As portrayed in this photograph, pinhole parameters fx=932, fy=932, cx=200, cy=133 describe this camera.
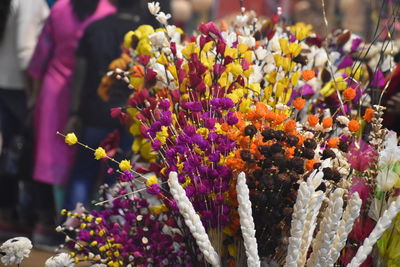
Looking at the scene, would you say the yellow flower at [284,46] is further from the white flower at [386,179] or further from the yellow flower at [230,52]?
the white flower at [386,179]

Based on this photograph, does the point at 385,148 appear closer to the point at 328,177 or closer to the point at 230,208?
the point at 328,177

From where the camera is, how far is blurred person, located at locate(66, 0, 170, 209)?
4.59 meters

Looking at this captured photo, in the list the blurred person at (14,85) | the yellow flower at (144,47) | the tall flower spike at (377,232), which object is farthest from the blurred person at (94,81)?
the tall flower spike at (377,232)

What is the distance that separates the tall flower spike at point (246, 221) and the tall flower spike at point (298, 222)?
65mm

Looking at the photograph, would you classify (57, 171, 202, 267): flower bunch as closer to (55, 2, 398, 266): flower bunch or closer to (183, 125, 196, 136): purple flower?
(55, 2, 398, 266): flower bunch

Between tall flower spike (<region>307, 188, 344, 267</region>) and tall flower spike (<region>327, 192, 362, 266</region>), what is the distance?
2 centimetres

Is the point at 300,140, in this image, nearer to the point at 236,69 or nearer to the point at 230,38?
the point at 236,69

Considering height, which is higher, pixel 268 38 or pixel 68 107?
pixel 268 38

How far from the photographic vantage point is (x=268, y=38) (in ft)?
7.69

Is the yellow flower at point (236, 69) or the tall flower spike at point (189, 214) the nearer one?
the tall flower spike at point (189, 214)

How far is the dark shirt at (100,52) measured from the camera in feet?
15.0

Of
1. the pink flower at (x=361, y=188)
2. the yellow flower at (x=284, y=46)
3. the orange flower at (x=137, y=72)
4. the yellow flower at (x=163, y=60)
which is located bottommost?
the pink flower at (x=361, y=188)

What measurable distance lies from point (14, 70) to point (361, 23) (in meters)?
4.00

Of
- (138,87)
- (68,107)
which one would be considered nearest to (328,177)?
(138,87)
